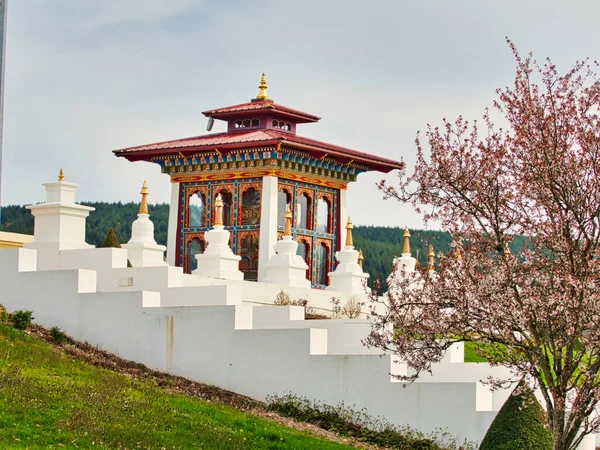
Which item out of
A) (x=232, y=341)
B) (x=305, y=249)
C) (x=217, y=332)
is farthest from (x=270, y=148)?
(x=232, y=341)

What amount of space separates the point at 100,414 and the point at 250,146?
17371mm

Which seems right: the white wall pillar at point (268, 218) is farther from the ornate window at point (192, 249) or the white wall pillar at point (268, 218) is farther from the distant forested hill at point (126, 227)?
the distant forested hill at point (126, 227)

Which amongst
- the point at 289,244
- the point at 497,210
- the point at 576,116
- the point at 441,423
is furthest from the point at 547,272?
the point at 289,244

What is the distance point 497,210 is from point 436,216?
113 centimetres

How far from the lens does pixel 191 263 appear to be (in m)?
39.2

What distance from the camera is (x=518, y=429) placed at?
76.3ft

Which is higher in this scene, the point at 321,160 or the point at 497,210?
the point at 321,160

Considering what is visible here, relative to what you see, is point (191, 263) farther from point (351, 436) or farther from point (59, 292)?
point (351, 436)

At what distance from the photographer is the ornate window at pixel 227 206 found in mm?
38688

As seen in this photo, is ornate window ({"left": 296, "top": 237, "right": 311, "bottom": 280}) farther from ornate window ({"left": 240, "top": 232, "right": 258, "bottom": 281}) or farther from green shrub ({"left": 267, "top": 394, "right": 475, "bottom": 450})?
green shrub ({"left": 267, "top": 394, "right": 475, "bottom": 450})

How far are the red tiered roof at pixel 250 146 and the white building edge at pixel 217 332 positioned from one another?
6458 millimetres

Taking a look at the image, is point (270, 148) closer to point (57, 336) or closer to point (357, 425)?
point (57, 336)

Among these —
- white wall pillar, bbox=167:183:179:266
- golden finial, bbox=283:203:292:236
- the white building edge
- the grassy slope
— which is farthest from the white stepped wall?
white wall pillar, bbox=167:183:179:266

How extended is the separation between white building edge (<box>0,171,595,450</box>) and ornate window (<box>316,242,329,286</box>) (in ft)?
22.0
